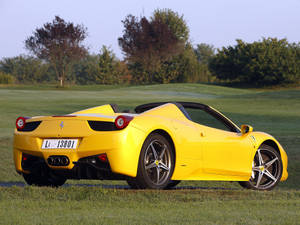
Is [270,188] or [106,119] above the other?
[106,119]

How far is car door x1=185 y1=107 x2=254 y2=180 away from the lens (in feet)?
25.5

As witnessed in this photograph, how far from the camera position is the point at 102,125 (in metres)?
6.83

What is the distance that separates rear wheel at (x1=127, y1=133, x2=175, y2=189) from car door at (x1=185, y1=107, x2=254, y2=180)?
0.65 meters

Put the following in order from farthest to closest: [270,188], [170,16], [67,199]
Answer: [170,16] → [270,188] → [67,199]

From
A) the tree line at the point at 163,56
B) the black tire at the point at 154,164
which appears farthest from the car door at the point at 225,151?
the tree line at the point at 163,56

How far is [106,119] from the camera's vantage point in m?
6.83

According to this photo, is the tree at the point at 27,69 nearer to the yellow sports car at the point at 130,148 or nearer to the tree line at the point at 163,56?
the tree line at the point at 163,56

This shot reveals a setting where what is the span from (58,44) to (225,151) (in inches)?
2069

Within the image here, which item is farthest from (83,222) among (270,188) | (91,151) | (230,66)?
(230,66)

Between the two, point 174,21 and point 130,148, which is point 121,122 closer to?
point 130,148

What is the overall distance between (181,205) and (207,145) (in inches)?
72.6

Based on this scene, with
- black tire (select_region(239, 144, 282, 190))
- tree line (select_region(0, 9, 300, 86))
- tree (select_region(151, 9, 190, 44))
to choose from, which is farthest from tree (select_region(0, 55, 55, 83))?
black tire (select_region(239, 144, 282, 190))

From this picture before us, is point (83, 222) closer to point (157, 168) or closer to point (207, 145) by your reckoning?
point (157, 168)

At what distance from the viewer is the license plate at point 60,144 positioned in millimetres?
6777
